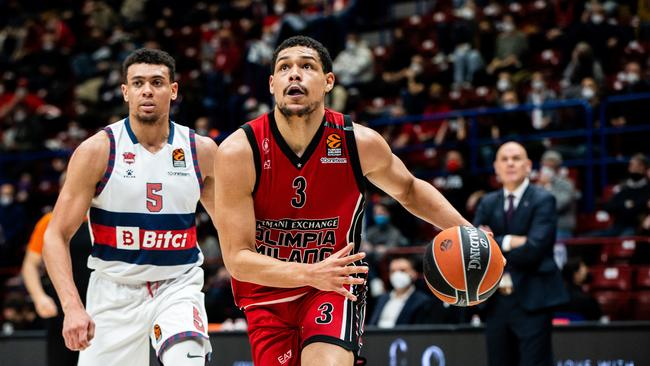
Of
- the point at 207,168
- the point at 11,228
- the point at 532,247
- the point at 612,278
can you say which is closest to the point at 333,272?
the point at 207,168

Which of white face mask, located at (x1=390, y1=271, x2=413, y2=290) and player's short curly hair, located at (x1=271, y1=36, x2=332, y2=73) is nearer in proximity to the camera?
player's short curly hair, located at (x1=271, y1=36, x2=332, y2=73)

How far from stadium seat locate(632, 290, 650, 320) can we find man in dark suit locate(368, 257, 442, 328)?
7.26 ft

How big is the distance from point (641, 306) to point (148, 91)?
21.2 ft

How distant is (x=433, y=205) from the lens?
4.93 metres

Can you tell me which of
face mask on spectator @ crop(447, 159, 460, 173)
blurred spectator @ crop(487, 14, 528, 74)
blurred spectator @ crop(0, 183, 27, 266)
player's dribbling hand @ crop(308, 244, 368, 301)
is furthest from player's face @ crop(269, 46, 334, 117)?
blurred spectator @ crop(0, 183, 27, 266)

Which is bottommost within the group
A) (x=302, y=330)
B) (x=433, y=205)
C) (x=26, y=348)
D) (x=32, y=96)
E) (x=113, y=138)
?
(x=26, y=348)

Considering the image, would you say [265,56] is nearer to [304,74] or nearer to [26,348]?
[26,348]

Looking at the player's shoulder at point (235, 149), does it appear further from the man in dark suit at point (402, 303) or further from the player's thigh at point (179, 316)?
the man in dark suit at point (402, 303)

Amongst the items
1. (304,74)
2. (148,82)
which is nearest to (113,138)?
(148,82)

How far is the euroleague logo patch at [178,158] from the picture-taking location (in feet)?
17.6

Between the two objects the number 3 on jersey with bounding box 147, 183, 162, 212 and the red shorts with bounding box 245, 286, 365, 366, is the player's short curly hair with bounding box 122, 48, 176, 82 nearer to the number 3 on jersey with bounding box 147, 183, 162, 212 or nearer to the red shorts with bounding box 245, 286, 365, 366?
the number 3 on jersey with bounding box 147, 183, 162, 212

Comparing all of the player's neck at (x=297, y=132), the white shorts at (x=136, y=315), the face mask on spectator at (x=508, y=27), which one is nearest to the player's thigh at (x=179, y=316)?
the white shorts at (x=136, y=315)

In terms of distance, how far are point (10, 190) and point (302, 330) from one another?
1153 cm

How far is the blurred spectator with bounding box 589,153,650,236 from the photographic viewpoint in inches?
424
